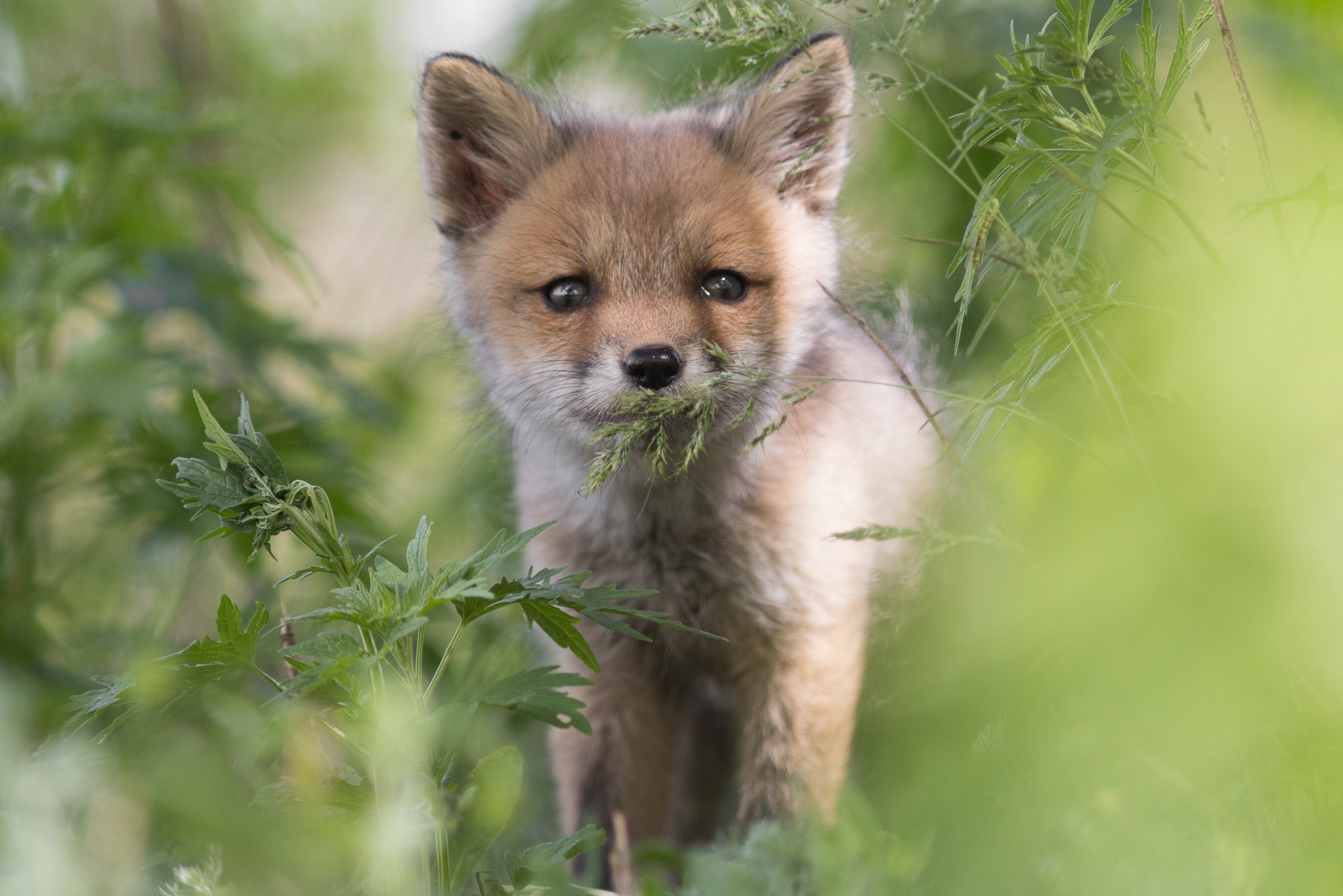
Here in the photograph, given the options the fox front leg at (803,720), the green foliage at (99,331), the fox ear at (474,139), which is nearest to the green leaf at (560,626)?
the fox front leg at (803,720)

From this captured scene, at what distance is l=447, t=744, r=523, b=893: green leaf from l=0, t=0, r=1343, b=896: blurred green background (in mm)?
173

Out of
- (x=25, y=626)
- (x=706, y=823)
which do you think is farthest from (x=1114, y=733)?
(x=25, y=626)

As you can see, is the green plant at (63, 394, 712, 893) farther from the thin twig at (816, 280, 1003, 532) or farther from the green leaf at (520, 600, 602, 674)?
the thin twig at (816, 280, 1003, 532)

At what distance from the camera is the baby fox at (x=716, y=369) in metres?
2.16

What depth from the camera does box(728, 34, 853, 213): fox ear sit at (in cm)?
231

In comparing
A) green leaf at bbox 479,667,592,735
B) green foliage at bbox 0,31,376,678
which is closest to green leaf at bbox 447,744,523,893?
green leaf at bbox 479,667,592,735

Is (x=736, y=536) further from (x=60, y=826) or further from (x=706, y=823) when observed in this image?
(x=60, y=826)

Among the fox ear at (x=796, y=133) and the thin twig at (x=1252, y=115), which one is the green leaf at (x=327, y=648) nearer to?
the thin twig at (x=1252, y=115)

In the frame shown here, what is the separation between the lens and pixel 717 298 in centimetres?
215

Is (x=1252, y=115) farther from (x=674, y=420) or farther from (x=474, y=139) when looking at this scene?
(x=474, y=139)

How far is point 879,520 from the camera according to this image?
2.54 metres

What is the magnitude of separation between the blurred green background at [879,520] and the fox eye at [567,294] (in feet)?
1.82

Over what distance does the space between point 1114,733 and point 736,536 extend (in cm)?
152

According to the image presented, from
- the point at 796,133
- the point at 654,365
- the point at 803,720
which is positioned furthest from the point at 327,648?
the point at 796,133
